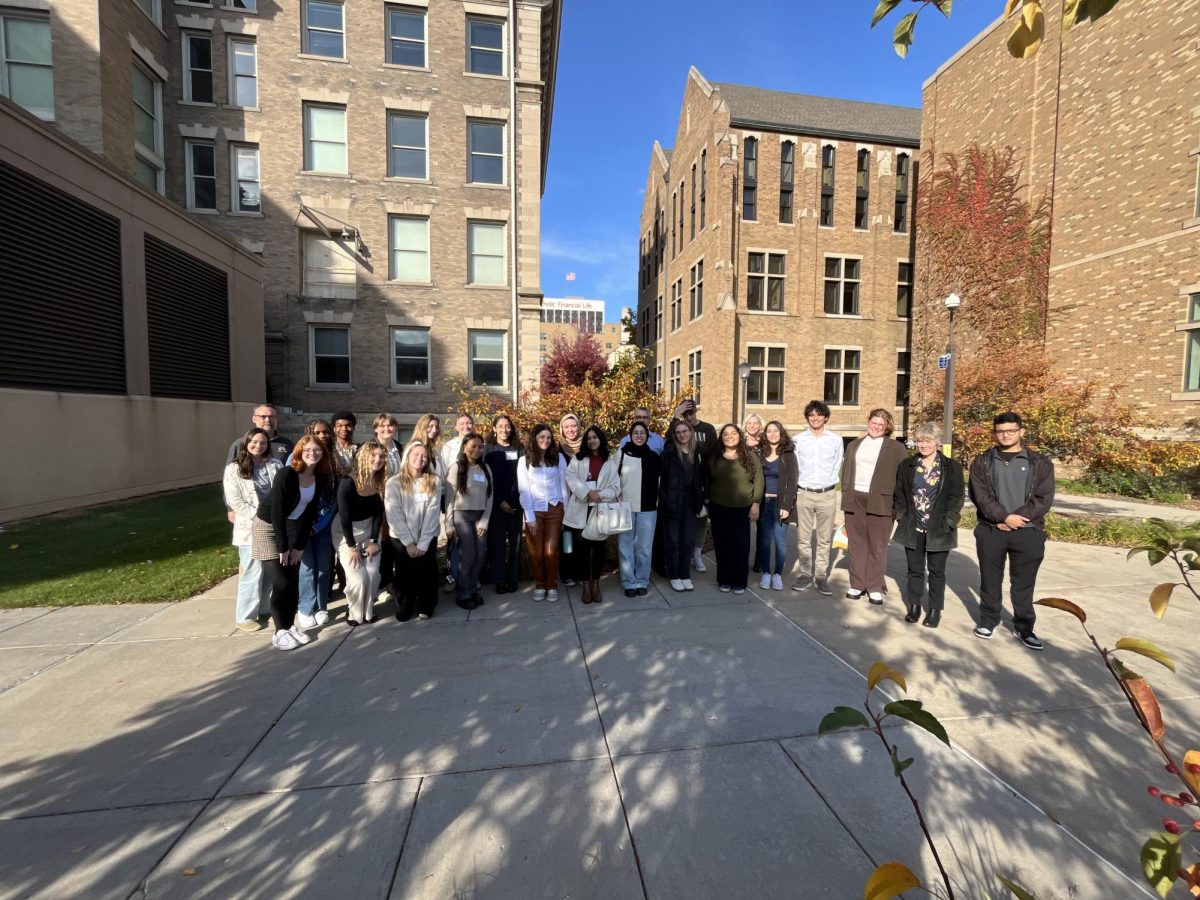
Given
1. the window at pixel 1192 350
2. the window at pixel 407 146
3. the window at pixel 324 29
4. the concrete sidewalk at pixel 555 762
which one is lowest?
the concrete sidewalk at pixel 555 762

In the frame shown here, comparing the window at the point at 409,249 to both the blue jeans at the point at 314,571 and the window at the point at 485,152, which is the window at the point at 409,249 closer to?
the window at the point at 485,152

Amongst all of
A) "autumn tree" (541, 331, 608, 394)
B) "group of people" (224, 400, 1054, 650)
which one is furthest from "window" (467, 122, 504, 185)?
"group of people" (224, 400, 1054, 650)

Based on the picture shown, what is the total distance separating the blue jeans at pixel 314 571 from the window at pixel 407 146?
16.7 meters

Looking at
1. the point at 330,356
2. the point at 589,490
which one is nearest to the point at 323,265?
the point at 330,356

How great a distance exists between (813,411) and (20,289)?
1325 centimetres

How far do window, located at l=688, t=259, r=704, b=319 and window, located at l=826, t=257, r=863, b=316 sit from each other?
5.61m

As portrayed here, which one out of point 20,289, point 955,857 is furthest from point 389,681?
point 20,289

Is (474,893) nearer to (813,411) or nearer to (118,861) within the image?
(118,861)

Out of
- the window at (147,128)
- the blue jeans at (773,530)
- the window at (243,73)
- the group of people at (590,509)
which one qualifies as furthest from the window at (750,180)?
the blue jeans at (773,530)

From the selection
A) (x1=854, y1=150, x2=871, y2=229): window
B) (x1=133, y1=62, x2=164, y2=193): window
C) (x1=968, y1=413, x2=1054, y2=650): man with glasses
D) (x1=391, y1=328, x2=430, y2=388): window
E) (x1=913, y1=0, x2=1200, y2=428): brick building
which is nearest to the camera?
(x1=968, y1=413, x2=1054, y2=650): man with glasses

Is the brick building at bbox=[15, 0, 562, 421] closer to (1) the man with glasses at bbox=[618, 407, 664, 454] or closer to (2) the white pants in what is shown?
(1) the man with glasses at bbox=[618, 407, 664, 454]

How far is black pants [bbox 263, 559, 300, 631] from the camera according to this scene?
4.71 m

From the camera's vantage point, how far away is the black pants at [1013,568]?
4633mm

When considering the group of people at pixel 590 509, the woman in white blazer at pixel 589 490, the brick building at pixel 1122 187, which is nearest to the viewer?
the group of people at pixel 590 509
